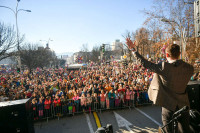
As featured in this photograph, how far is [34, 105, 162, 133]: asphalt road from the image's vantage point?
18.7 ft

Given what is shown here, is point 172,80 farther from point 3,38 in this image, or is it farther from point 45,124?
point 3,38

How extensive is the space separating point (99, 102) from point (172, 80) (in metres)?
6.68

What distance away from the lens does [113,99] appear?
8172mm

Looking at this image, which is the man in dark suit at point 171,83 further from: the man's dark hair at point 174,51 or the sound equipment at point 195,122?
the sound equipment at point 195,122

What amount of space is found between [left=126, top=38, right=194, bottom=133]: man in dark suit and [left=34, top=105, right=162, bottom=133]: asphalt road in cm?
393

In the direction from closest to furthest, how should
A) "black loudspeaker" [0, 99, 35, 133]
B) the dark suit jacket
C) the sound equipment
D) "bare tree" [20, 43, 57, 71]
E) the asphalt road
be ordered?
the dark suit jacket < the sound equipment < "black loudspeaker" [0, 99, 35, 133] < the asphalt road < "bare tree" [20, 43, 57, 71]

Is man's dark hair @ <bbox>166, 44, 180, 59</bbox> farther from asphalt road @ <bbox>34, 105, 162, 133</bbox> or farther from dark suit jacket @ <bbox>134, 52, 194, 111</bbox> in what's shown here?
asphalt road @ <bbox>34, 105, 162, 133</bbox>

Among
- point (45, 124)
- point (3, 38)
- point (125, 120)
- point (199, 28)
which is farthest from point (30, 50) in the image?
point (199, 28)

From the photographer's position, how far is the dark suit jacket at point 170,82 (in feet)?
6.00

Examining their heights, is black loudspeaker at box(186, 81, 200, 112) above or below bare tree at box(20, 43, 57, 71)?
below

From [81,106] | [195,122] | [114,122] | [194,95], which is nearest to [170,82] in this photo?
[195,122]

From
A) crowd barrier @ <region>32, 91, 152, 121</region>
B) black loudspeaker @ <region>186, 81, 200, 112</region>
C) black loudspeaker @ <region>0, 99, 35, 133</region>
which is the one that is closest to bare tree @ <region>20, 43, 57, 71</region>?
crowd barrier @ <region>32, 91, 152, 121</region>

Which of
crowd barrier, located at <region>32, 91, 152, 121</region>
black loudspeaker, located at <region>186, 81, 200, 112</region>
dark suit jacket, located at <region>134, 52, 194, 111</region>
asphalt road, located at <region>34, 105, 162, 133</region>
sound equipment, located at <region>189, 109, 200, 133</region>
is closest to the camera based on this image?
dark suit jacket, located at <region>134, 52, 194, 111</region>

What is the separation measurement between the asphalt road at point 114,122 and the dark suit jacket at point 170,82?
4.09 meters
